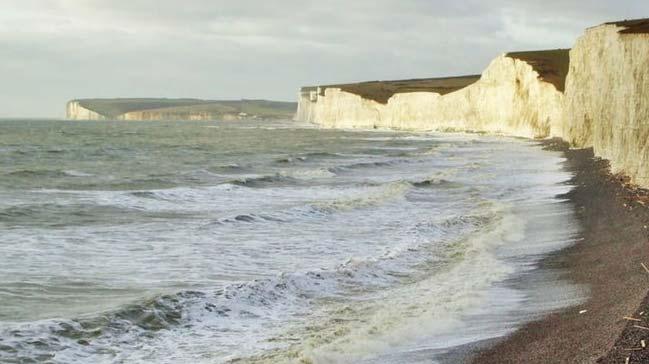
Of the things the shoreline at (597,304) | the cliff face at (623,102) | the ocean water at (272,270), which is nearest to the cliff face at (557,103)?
the cliff face at (623,102)

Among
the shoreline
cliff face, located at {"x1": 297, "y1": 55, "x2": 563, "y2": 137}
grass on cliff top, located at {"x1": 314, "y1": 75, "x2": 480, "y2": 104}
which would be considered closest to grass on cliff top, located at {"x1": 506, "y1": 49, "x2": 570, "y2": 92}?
cliff face, located at {"x1": 297, "y1": 55, "x2": 563, "y2": 137}

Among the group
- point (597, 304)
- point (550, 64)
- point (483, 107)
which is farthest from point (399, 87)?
point (597, 304)

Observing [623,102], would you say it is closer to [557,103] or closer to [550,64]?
[557,103]

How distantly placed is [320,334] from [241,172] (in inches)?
1063

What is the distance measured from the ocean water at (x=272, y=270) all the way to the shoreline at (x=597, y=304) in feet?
1.29

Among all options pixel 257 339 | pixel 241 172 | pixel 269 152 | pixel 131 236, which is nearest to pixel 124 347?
pixel 257 339

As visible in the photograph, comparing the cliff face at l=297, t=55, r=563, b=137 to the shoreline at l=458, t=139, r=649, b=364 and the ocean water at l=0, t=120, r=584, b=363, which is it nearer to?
the ocean water at l=0, t=120, r=584, b=363

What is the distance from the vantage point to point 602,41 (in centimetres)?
3806

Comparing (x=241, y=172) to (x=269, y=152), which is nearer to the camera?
(x=241, y=172)

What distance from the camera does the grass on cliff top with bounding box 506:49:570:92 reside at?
63906 mm

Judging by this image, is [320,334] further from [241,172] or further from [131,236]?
[241,172]

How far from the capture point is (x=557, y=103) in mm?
59031

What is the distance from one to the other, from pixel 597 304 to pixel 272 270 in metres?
5.29

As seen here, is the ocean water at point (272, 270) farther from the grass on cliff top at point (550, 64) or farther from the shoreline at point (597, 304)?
the grass on cliff top at point (550, 64)
